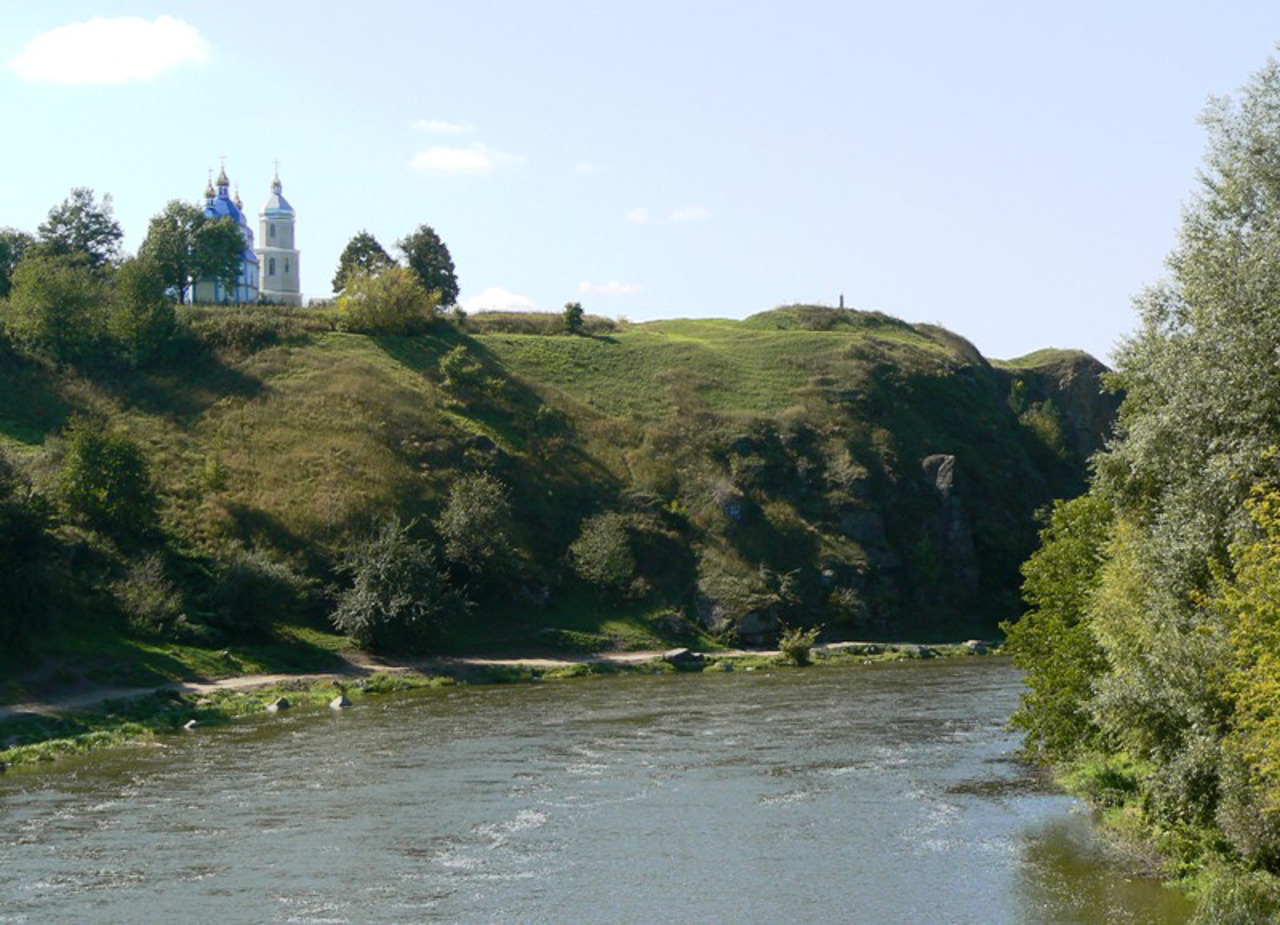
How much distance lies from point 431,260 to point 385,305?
20.8m

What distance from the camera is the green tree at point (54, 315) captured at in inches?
3583

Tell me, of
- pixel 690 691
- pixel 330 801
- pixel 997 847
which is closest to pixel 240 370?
pixel 690 691

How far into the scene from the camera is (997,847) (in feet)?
104

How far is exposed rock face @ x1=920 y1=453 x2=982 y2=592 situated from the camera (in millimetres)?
89312

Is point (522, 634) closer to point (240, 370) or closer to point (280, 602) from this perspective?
point (280, 602)

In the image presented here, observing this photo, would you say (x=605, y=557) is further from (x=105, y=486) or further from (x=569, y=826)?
(x=569, y=826)

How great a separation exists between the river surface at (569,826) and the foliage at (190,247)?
68.9m

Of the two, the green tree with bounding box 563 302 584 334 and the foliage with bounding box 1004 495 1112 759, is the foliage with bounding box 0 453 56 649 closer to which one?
the foliage with bounding box 1004 495 1112 759

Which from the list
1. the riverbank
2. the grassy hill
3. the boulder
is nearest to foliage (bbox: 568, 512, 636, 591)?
the grassy hill

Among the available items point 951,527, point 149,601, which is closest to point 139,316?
point 149,601

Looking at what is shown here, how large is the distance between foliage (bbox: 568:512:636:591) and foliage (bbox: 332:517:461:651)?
1218 cm

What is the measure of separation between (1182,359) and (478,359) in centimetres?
7723

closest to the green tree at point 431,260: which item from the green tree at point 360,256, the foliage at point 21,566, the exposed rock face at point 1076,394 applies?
the green tree at point 360,256

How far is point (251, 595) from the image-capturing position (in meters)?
65.4
